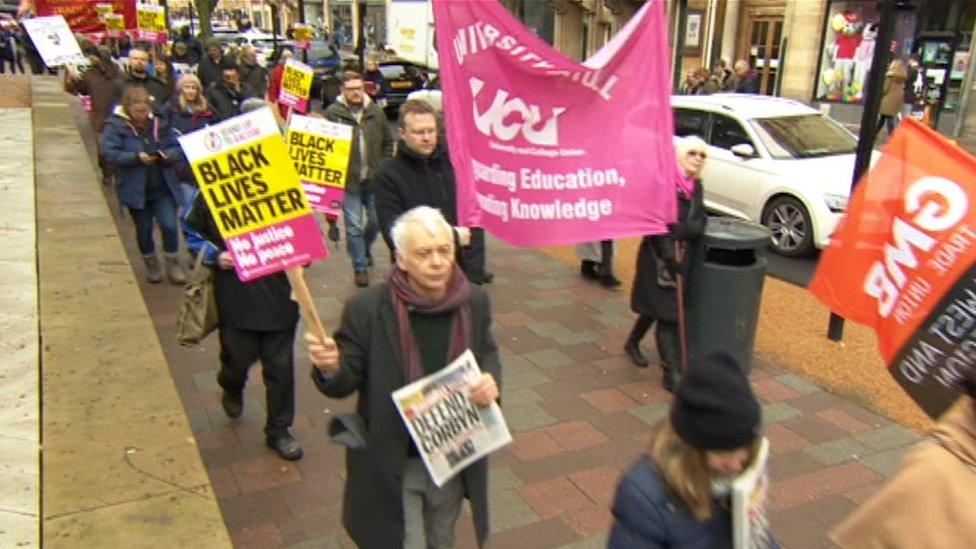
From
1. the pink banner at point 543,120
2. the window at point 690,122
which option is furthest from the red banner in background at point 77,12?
the pink banner at point 543,120

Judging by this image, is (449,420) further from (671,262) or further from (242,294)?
(671,262)

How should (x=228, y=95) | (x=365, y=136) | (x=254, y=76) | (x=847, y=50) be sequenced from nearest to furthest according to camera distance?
(x=365, y=136) → (x=228, y=95) → (x=254, y=76) → (x=847, y=50)

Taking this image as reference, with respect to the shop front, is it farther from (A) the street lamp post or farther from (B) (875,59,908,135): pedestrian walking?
(A) the street lamp post

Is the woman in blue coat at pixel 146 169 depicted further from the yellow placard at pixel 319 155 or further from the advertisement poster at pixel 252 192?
the advertisement poster at pixel 252 192

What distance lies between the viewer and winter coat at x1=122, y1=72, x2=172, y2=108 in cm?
973

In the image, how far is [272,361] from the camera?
14.3 ft

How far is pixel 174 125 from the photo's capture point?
7562mm

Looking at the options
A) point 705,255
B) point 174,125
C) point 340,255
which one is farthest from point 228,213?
point 340,255

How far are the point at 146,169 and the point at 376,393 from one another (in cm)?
514

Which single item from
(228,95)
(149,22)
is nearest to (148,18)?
(149,22)

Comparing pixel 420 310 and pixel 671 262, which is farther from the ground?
pixel 420 310

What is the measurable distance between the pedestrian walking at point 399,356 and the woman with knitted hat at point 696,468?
886 mm

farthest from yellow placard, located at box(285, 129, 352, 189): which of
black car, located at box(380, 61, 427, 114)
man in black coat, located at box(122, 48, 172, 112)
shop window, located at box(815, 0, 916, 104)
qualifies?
shop window, located at box(815, 0, 916, 104)

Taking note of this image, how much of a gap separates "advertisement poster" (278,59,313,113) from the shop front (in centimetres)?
1329
